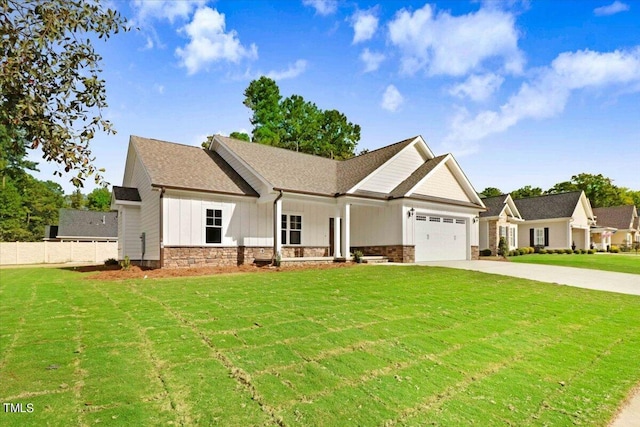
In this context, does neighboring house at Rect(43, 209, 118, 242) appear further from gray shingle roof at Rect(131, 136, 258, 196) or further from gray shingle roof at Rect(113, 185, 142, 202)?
gray shingle roof at Rect(131, 136, 258, 196)

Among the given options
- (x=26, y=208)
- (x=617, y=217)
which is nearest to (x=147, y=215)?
(x=26, y=208)

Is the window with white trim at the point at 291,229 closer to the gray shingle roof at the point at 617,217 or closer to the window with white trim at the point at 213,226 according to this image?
the window with white trim at the point at 213,226

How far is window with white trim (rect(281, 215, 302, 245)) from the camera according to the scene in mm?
18422

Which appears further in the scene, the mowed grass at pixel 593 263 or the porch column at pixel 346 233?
the mowed grass at pixel 593 263

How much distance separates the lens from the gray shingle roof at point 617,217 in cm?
4944

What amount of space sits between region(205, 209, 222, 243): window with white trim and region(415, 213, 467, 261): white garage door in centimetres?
1012

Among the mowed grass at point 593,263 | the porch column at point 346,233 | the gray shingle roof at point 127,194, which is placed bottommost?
the mowed grass at point 593,263

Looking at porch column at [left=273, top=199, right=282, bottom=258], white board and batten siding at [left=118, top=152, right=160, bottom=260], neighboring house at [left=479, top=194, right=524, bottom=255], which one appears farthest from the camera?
neighboring house at [left=479, top=194, right=524, bottom=255]

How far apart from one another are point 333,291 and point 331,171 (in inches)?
550

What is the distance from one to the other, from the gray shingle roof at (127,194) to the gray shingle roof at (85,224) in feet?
84.0

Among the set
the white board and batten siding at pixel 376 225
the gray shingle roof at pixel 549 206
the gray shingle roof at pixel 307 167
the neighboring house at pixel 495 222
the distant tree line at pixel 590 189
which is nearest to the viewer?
the gray shingle roof at pixel 307 167

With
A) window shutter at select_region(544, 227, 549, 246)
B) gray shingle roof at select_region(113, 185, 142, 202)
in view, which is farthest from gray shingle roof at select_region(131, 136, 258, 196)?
window shutter at select_region(544, 227, 549, 246)

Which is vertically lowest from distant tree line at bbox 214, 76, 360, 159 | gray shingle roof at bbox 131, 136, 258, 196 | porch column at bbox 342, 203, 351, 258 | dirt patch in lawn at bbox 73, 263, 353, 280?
dirt patch in lawn at bbox 73, 263, 353, 280

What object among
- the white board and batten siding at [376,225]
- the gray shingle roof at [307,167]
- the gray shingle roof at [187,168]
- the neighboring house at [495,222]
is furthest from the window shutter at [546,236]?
the gray shingle roof at [187,168]
